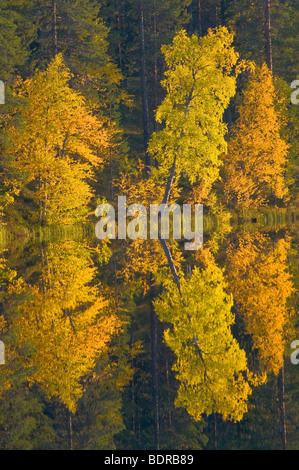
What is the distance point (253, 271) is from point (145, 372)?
8.62 m

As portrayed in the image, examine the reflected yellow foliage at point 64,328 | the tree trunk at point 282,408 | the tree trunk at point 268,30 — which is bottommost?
the tree trunk at point 282,408

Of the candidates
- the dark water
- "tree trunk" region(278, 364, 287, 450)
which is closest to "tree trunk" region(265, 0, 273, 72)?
the dark water

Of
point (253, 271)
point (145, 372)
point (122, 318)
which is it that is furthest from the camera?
point (253, 271)

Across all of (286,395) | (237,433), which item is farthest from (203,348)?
(237,433)


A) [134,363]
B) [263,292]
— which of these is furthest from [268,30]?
[134,363]

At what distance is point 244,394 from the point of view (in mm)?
9812

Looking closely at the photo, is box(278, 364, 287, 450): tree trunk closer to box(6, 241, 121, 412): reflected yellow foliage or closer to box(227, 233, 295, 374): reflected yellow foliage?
box(227, 233, 295, 374): reflected yellow foliage

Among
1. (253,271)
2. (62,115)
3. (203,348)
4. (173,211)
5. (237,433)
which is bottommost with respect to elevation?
(237,433)

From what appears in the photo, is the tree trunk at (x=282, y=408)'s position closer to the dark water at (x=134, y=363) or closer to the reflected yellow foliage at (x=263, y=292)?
the dark water at (x=134, y=363)

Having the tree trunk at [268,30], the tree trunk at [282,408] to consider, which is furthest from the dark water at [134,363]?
the tree trunk at [268,30]

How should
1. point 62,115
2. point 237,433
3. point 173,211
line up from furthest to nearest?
point 173,211, point 62,115, point 237,433

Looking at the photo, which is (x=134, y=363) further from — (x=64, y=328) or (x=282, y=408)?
(x=282, y=408)

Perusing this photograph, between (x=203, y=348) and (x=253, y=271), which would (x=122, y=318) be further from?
(x=253, y=271)

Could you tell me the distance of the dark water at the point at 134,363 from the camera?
8.44 metres
